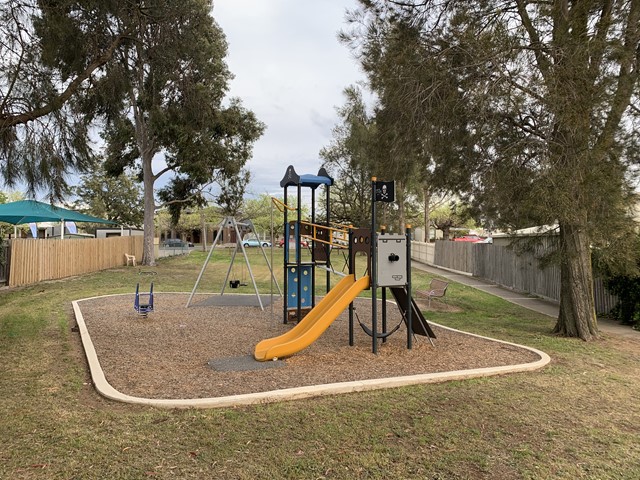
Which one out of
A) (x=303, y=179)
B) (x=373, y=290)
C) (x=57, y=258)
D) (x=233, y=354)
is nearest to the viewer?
(x=373, y=290)

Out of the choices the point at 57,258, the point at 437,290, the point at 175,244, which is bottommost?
the point at 437,290

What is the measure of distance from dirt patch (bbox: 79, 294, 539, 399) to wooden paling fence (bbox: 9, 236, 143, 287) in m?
7.20

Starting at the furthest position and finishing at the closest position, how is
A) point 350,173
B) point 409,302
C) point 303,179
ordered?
point 350,173
point 303,179
point 409,302

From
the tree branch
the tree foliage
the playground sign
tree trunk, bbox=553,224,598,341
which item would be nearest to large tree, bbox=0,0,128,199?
the tree branch

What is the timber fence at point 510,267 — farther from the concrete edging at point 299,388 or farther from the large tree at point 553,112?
the concrete edging at point 299,388

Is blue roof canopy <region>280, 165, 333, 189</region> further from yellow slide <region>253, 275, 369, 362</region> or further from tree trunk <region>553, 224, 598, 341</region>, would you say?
tree trunk <region>553, 224, 598, 341</region>

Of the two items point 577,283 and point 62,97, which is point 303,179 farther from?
point 577,283

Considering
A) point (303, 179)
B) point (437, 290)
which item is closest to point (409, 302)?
point (303, 179)

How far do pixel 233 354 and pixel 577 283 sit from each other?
18.5ft

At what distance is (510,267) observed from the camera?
16594 mm

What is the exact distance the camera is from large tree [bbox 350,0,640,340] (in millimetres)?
6637

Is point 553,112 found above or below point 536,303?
above

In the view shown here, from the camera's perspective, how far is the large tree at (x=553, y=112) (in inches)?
261

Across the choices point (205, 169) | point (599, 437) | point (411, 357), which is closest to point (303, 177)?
point (411, 357)
